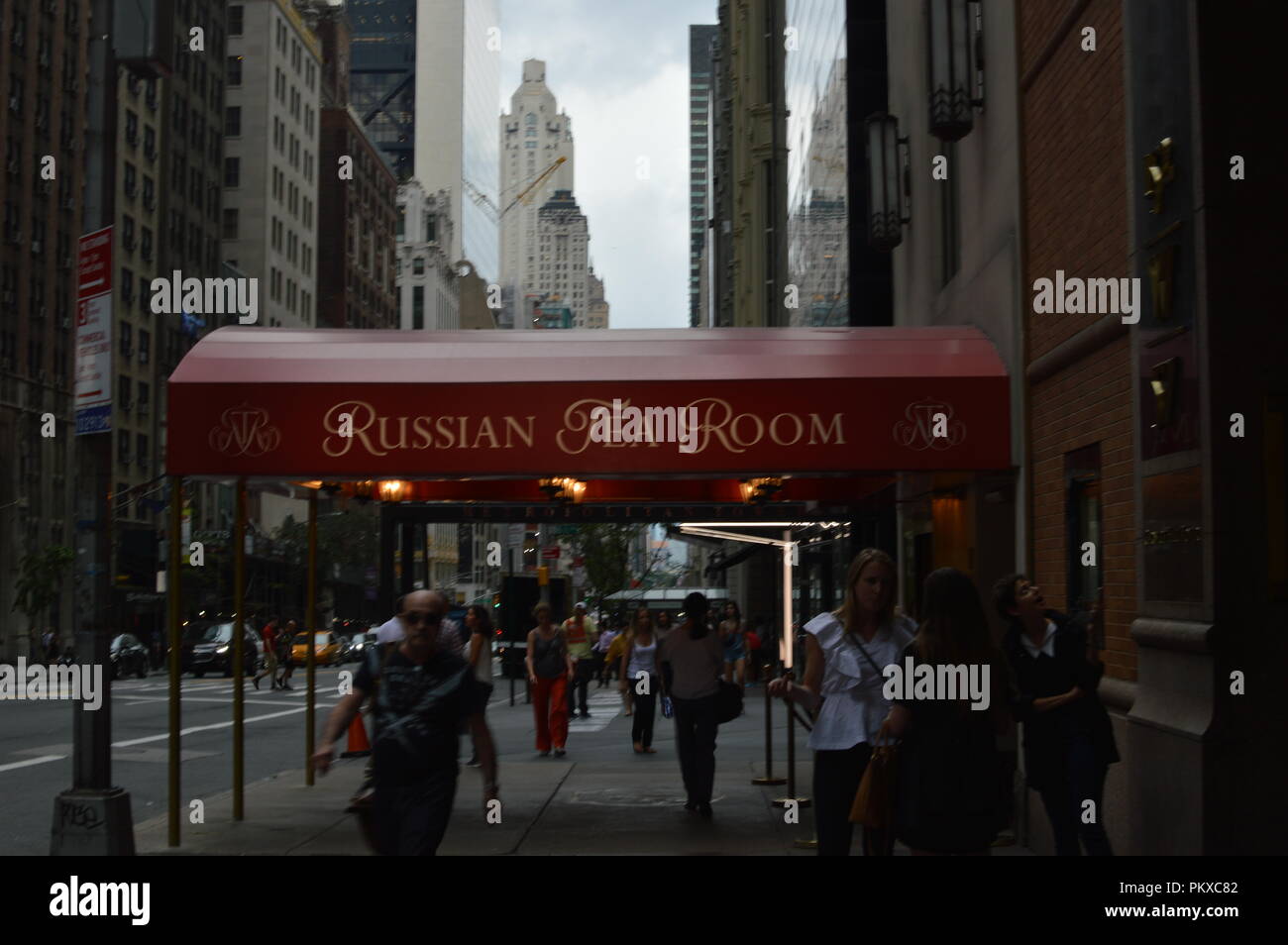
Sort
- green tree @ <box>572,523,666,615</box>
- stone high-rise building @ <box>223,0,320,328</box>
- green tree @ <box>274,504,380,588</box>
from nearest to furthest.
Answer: green tree @ <box>572,523,666,615</box>
green tree @ <box>274,504,380,588</box>
stone high-rise building @ <box>223,0,320,328</box>

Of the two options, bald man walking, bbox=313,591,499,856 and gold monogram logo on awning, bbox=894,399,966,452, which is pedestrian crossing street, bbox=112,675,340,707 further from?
bald man walking, bbox=313,591,499,856

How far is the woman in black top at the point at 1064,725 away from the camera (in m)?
7.86

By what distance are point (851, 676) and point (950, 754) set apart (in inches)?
52.5

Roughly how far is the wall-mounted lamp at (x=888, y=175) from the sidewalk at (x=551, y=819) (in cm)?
623

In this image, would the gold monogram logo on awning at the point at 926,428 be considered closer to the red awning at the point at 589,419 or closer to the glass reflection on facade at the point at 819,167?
the red awning at the point at 589,419

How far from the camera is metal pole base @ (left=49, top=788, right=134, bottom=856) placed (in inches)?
346

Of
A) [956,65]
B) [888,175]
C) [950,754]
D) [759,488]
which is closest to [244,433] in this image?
[759,488]

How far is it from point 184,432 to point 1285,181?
7374 millimetres

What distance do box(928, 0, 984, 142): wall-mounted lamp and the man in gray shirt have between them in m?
4.72

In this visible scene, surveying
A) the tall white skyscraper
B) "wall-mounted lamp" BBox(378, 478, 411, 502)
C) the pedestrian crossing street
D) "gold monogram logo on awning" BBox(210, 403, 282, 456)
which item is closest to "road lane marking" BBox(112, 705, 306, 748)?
the pedestrian crossing street

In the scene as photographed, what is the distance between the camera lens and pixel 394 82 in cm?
19675

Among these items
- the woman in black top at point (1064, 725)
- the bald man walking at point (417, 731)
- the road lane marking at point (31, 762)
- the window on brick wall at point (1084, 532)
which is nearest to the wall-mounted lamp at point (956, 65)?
the window on brick wall at point (1084, 532)

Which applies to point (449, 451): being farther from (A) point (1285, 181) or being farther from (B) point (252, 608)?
(B) point (252, 608)

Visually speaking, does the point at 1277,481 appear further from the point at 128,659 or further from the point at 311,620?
the point at 128,659
